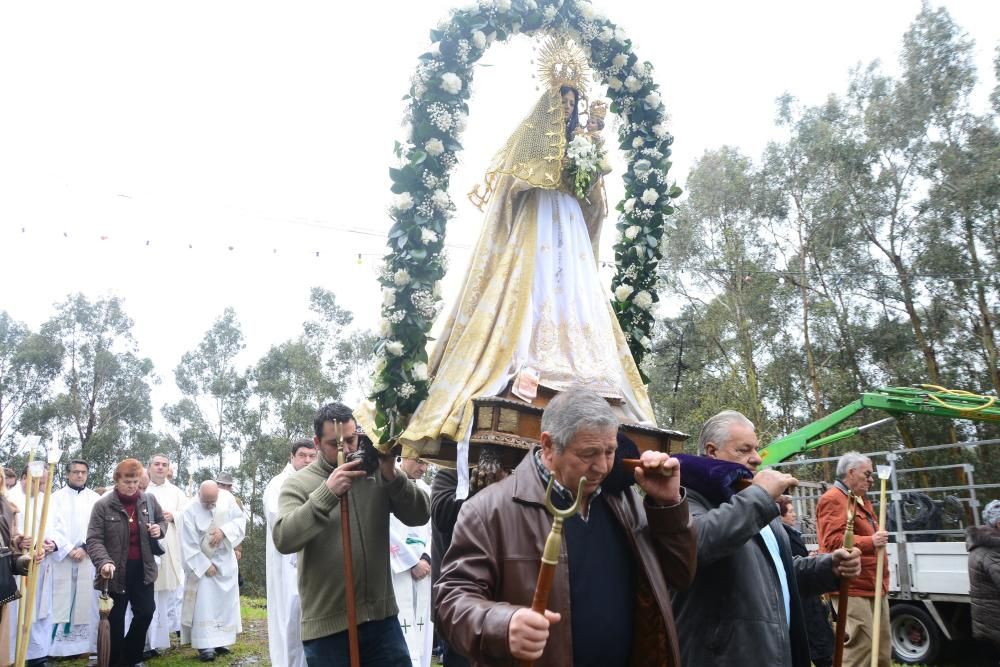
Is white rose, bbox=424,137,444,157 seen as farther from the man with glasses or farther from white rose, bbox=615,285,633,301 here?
the man with glasses

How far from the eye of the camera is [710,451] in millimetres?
3979

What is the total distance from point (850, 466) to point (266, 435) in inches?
1274

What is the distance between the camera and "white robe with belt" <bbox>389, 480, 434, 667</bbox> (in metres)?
7.73

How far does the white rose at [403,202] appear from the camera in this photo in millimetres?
4434

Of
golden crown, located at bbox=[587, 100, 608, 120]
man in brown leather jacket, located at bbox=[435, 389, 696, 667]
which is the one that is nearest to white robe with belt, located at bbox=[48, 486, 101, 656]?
golden crown, located at bbox=[587, 100, 608, 120]

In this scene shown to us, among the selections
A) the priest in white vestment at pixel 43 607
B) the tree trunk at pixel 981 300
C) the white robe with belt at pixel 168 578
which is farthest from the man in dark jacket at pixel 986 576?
the tree trunk at pixel 981 300

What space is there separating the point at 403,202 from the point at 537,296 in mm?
888

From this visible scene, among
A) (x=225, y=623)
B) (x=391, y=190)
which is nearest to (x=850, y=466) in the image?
(x=391, y=190)

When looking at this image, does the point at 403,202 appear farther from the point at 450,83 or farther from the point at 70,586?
the point at 70,586

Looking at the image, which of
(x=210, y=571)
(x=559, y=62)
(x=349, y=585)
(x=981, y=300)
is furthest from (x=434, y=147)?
(x=981, y=300)

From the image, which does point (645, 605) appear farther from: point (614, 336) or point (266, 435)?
point (266, 435)

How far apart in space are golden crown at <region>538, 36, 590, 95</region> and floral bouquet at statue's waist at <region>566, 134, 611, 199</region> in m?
0.42

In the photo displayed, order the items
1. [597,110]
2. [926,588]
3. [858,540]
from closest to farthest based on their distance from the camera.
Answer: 1. [597,110]
2. [858,540]
3. [926,588]

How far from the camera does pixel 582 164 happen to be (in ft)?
15.7
